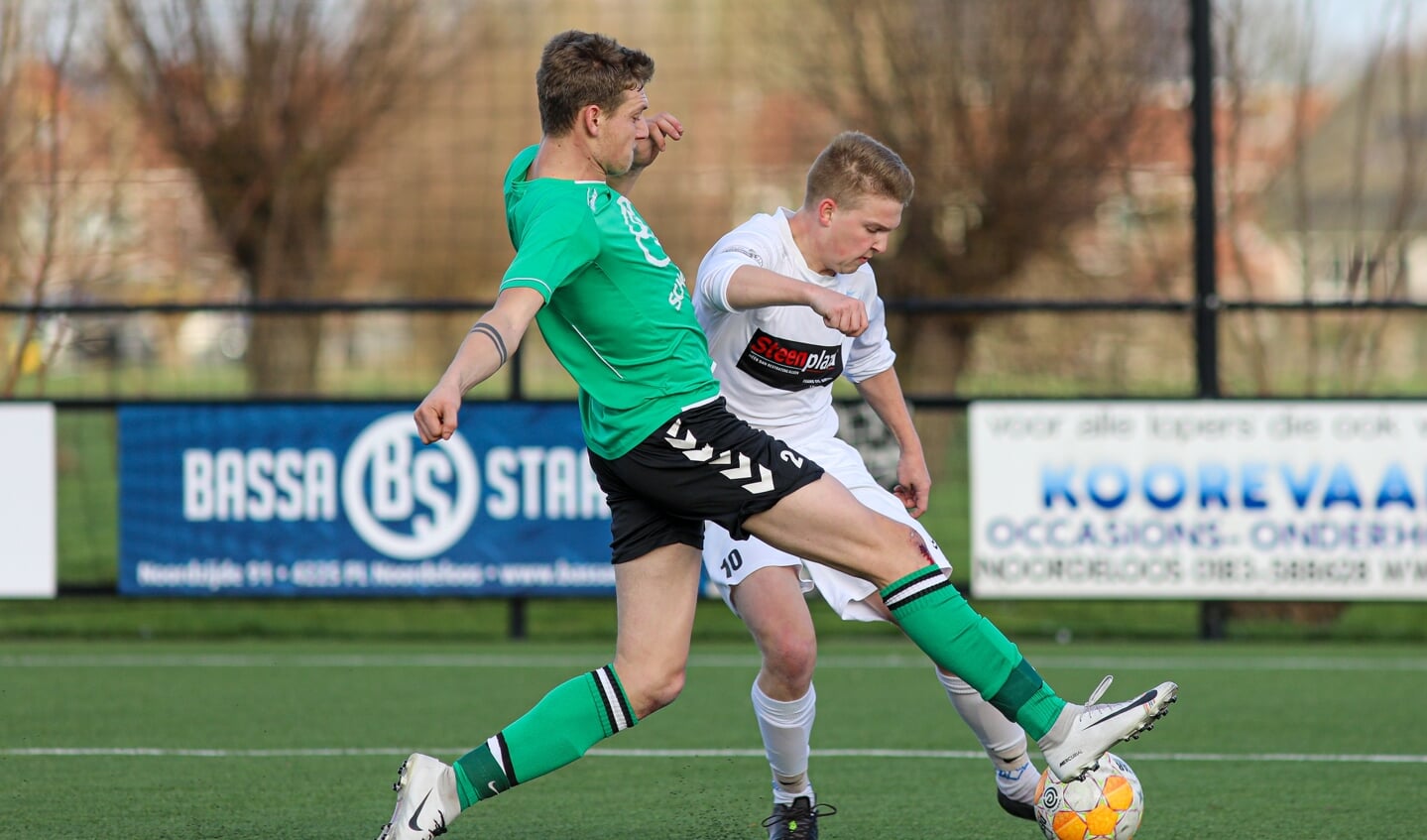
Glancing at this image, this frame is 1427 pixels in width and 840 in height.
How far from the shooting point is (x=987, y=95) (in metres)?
14.2

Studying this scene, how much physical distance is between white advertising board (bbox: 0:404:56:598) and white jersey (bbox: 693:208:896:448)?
19.7ft

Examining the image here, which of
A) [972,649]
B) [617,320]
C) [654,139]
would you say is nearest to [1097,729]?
[972,649]

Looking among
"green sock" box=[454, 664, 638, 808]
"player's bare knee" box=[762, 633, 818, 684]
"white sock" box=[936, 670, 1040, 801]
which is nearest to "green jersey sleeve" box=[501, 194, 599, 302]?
"green sock" box=[454, 664, 638, 808]

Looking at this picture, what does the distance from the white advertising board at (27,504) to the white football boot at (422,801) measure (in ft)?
20.9

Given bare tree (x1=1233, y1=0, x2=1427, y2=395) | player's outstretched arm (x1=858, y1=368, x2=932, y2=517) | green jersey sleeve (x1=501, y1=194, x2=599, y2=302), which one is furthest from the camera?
bare tree (x1=1233, y1=0, x2=1427, y2=395)

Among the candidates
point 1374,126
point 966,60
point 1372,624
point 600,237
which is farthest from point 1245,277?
point 600,237

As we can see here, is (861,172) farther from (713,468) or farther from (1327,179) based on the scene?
(1327,179)

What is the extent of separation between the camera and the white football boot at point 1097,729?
4027mm

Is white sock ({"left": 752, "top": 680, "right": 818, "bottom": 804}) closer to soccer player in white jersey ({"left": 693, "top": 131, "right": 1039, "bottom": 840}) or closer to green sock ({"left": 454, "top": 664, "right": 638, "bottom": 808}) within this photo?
soccer player in white jersey ({"left": 693, "top": 131, "right": 1039, "bottom": 840})

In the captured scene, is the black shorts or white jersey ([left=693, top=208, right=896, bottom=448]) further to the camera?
white jersey ([left=693, top=208, right=896, bottom=448])

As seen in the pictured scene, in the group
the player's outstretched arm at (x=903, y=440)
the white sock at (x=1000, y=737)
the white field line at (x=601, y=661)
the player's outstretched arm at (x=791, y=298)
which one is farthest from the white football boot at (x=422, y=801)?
the white field line at (x=601, y=661)

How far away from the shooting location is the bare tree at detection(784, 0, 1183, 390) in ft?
45.7

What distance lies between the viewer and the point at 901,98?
14016 millimetres

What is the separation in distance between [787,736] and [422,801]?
1207mm
